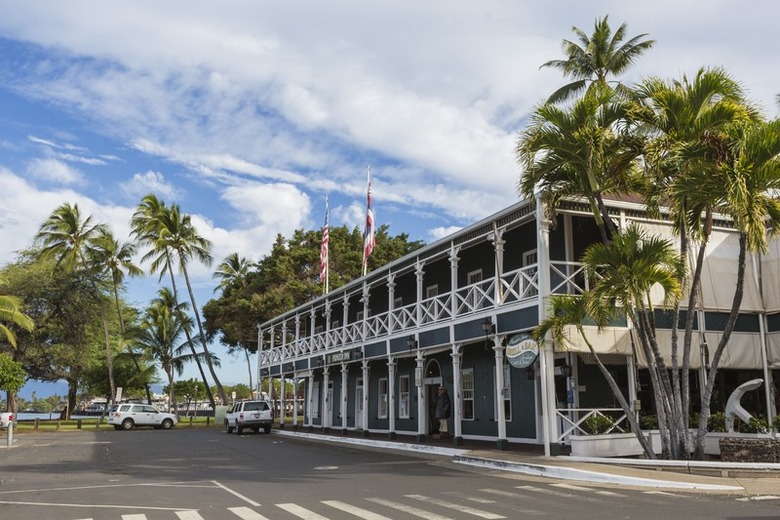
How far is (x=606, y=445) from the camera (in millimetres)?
15352

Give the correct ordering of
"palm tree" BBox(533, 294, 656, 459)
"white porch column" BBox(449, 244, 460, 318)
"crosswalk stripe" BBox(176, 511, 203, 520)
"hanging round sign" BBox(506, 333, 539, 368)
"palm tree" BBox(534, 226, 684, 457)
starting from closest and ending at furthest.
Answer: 1. "crosswalk stripe" BBox(176, 511, 203, 520)
2. "palm tree" BBox(534, 226, 684, 457)
3. "palm tree" BBox(533, 294, 656, 459)
4. "hanging round sign" BBox(506, 333, 539, 368)
5. "white porch column" BBox(449, 244, 460, 318)

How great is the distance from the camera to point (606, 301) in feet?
45.2

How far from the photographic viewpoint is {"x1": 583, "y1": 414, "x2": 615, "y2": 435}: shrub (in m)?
15.6

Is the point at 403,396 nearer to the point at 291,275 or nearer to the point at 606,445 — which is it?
the point at 606,445

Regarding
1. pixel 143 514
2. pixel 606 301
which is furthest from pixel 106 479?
pixel 606 301

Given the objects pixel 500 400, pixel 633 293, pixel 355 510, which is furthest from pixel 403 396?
pixel 355 510

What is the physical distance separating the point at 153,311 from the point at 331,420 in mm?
23989

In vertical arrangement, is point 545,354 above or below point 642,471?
above

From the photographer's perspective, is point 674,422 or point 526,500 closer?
point 526,500

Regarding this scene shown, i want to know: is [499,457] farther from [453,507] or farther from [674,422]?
[453,507]

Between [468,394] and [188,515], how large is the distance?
568 inches

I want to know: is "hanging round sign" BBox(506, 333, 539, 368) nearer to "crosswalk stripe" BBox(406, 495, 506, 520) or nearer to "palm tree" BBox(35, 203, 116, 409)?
"crosswalk stripe" BBox(406, 495, 506, 520)

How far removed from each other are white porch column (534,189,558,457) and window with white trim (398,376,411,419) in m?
11.1

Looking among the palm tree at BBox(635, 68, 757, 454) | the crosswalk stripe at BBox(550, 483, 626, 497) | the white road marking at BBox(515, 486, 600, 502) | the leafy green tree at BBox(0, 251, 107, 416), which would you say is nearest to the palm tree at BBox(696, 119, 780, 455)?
the palm tree at BBox(635, 68, 757, 454)
